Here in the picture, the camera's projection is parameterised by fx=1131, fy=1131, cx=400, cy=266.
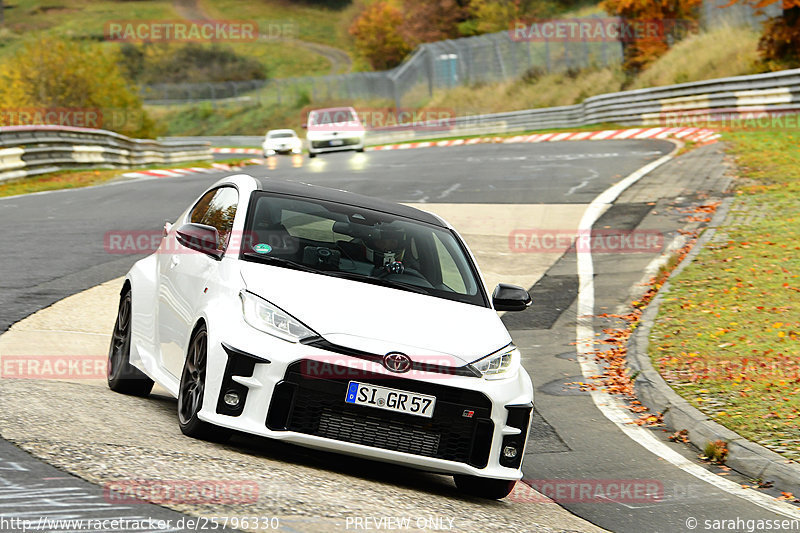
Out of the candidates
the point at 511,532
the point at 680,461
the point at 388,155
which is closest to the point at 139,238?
the point at 680,461

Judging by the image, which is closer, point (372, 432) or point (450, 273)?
point (372, 432)

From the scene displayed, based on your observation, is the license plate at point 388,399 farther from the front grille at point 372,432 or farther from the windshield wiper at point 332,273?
the windshield wiper at point 332,273

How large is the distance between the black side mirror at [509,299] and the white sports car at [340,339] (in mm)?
10

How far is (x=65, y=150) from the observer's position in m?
28.0

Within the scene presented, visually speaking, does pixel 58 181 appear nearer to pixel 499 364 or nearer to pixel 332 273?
pixel 332 273

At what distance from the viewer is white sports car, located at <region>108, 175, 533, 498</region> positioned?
606 cm

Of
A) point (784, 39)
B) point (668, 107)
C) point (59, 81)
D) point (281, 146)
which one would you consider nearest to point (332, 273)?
point (784, 39)

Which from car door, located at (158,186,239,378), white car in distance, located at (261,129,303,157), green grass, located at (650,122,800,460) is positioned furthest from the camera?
white car in distance, located at (261,129,303,157)

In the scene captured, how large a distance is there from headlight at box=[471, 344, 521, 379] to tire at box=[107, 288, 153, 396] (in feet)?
8.96

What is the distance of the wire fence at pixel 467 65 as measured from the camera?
169 feet

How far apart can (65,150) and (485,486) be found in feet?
77.1

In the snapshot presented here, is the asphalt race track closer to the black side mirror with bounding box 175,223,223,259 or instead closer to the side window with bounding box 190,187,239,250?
the black side mirror with bounding box 175,223,223,259

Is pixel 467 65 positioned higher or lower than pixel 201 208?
higher

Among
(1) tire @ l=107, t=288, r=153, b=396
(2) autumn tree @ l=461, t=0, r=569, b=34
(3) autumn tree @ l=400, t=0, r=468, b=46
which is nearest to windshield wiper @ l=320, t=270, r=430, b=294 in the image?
(1) tire @ l=107, t=288, r=153, b=396
